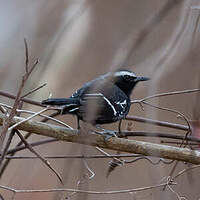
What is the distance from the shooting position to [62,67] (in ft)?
14.5

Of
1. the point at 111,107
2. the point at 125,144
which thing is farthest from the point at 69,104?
the point at 125,144

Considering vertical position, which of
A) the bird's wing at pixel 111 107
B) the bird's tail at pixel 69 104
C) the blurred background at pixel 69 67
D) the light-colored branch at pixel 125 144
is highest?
the blurred background at pixel 69 67

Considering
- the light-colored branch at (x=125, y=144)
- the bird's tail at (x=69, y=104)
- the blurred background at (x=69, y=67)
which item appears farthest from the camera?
the blurred background at (x=69, y=67)

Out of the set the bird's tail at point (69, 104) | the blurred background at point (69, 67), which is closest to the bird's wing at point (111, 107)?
the bird's tail at point (69, 104)

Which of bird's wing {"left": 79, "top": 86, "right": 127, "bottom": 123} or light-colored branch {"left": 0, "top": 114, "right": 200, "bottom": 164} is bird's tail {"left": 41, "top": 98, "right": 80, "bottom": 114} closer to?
bird's wing {"left": 79, "top": 86, "right": 127, "bottom": 123}

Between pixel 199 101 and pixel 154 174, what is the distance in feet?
0.87

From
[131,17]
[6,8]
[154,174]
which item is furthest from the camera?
[6,8]

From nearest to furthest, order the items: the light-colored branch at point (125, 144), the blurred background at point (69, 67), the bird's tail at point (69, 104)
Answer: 1. the light-colored branch at point (125, 144)
2. the bird's tail at point (69, 104)
3. the blurred background at point (69, 67)

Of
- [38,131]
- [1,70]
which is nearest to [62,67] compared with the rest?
[1,70]

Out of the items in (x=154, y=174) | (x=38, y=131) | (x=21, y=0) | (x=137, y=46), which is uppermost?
(x=21, y=0)

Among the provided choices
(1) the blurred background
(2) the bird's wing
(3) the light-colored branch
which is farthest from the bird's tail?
A: (1) the blurred background

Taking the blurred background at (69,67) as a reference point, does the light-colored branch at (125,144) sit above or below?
below

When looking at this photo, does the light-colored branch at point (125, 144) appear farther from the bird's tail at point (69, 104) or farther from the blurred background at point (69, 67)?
the blurred background at point (69, 67)

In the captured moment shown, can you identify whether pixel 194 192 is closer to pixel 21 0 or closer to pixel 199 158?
pixel 199 158
